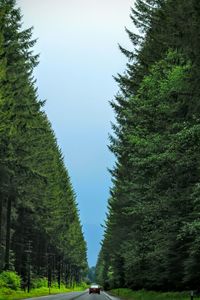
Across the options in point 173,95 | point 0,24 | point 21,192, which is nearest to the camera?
point 173,95

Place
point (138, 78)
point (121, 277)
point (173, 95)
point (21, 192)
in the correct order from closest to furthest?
point (173, 95), point (138, 78), point (21, 192), point (121, 277)

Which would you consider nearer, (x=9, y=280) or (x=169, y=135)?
(x=169, y=135)

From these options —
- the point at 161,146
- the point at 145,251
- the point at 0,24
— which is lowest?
the point at 145,251

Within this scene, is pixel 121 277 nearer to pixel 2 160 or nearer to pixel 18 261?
pixel 18 261

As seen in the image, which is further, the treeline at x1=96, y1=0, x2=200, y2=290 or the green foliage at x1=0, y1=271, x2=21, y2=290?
the green foliage at x1=0, y1=271, x2=21, y2=290

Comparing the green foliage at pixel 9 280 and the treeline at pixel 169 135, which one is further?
the green foliage at pixel 9 280

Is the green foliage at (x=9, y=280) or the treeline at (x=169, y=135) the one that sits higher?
the treeline at (x=169, y=135)

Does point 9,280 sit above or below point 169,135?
below

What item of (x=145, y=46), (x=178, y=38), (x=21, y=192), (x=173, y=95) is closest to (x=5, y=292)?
(x=21, y=192)

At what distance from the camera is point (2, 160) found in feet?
106

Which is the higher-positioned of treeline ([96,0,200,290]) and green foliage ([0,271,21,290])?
treeline ([96,0,200,290])

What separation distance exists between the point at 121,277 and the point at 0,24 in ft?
118

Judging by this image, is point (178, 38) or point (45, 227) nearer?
point (178, 38)

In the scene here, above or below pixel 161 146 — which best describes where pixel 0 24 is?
above
